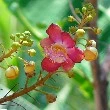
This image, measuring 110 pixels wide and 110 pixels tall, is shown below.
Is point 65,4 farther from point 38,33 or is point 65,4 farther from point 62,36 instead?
point 62,36

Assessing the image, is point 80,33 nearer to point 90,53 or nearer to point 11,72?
point 90,53

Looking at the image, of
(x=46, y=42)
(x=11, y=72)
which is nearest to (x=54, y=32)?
(x=46, y=42)

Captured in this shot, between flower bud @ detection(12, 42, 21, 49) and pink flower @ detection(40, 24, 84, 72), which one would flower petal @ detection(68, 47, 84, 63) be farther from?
flower bud @ detection(12, 42, 21, 49)

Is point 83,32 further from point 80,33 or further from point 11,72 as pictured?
point 11,72

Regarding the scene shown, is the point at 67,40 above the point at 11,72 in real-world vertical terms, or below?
above

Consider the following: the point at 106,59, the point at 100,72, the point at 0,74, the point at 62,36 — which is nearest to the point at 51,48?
the point at 62,36
